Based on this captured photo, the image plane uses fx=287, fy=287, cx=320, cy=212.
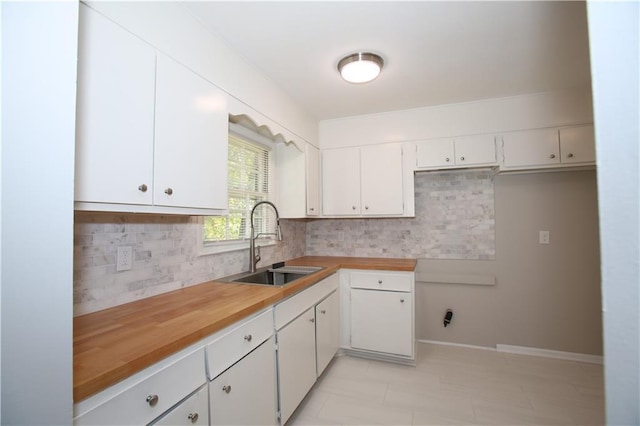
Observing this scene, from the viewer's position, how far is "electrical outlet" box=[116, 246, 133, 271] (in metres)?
1.41

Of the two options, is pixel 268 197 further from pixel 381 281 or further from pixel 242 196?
pixel 381 281

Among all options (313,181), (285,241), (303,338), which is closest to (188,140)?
(303,338)

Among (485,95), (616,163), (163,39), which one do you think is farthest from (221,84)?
(485,95)

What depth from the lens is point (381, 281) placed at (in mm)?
2611

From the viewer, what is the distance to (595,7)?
0.54m

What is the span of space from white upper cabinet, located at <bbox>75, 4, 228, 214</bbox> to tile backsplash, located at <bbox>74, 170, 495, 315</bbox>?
1.07 feet

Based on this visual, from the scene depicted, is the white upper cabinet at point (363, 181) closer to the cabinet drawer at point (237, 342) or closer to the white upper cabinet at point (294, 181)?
the white upper cabinet at point (294, 181)

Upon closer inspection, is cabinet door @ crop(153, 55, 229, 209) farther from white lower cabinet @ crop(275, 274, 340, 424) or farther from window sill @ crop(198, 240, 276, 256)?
white lower cabinet @ crop(275, 274, 340, 424)

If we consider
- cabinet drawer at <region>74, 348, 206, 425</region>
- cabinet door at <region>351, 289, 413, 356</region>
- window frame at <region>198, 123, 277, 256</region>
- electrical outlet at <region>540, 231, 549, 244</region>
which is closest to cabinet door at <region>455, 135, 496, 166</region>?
electrical outlet at <region>540, 231, 549, 244</region>

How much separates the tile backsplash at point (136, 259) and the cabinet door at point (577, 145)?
9.61 feet

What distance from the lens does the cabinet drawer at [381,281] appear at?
8.35 ft

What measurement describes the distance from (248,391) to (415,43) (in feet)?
7.03

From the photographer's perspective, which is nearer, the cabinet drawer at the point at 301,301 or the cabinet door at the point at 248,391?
the cabinet door at the point at 248,391

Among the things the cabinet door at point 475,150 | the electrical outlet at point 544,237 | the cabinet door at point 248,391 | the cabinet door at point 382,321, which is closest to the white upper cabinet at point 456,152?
the cabinet door at point 475,150
